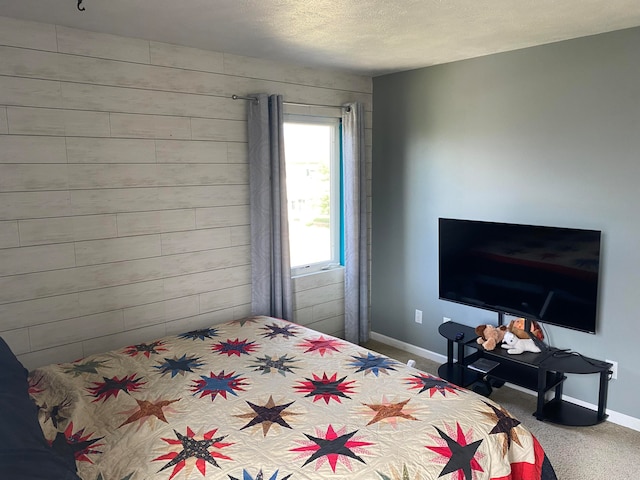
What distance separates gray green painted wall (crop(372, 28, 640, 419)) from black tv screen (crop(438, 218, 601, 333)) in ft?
0.56

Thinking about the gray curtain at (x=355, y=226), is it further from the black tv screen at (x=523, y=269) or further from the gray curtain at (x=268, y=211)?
the black tv screen at (x=523, y=269)

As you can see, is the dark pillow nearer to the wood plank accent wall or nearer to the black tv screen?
the wood plank accent wall

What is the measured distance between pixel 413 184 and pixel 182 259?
1.99 meters

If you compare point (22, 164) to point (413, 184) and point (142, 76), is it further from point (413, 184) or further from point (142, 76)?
point (413, 184)

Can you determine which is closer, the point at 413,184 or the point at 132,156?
the point at 132,156

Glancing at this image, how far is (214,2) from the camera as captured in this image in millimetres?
2406

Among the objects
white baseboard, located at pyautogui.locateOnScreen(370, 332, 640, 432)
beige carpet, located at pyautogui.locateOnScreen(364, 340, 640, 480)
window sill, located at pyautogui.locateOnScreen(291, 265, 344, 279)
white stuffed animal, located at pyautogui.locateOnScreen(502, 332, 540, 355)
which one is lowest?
beige carpet, located at pyautogui.locateOnScreen(364, 340, 640, 480)

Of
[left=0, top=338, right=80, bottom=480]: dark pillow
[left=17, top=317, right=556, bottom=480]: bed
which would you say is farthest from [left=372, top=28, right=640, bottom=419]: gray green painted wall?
[left=0, top=338, right=80, bottom=480]: dark pillow

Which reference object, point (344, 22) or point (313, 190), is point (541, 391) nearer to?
point (313, 190)

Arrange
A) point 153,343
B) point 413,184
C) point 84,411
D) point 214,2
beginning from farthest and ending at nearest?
point 413,184 → point 153,343 → point 214,2 → point 84,411

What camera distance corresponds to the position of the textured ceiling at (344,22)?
244 centimetres

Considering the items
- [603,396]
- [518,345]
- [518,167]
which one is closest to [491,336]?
[518,345]

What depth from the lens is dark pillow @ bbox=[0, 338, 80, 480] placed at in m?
1.26

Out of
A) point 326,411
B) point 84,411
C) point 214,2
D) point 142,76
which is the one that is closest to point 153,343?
point 84,411
